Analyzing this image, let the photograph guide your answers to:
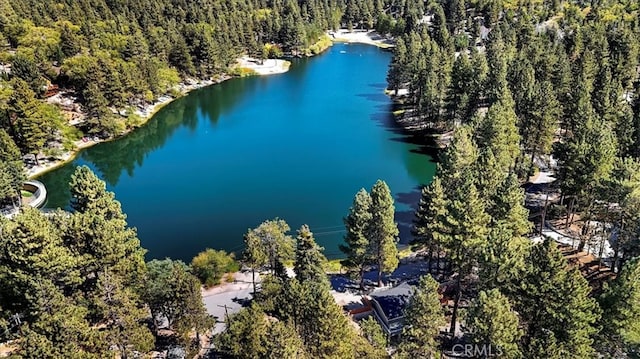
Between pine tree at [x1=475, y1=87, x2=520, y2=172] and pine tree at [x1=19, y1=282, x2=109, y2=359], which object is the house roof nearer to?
pine tree at [x1=19, y1=282, x2=109, y2=359]

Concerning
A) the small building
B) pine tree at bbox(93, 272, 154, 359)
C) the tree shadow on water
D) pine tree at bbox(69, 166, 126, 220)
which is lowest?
the tree shadow on water

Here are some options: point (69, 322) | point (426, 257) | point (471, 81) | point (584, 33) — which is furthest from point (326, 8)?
point (69, 322)

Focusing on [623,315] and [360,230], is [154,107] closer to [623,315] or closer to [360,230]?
[360,230]

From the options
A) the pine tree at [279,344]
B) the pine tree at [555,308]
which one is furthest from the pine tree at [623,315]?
the pine tree at [279,344]

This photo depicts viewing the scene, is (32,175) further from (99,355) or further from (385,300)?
(385,300)

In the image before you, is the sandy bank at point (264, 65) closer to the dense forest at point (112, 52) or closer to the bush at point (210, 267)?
the dense forest at point (112, 52)

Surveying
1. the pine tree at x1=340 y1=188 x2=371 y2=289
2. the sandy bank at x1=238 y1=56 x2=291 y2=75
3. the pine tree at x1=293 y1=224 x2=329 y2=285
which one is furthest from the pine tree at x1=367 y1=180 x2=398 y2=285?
the sandy bank at x1=238 y1=56 x2=291 y2=75
